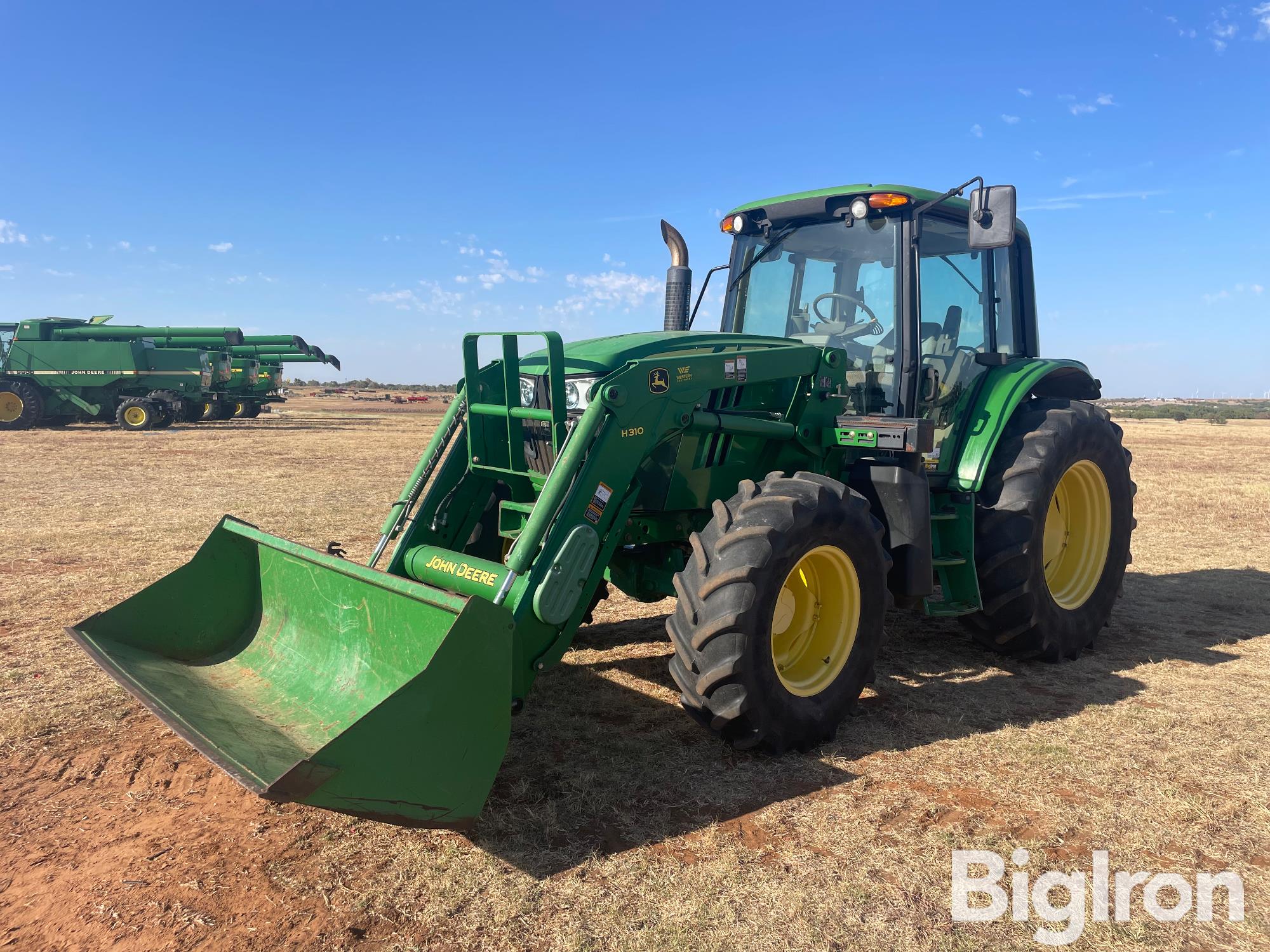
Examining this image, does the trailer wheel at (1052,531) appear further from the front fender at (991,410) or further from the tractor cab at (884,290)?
the tractor cab at (884,290)

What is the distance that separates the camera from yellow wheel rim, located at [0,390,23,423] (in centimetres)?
2422

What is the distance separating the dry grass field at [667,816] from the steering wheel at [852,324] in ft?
6.65

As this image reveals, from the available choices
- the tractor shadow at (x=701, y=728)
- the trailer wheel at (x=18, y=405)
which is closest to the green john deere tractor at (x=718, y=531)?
the tractor shadow at (x=701, y=728)

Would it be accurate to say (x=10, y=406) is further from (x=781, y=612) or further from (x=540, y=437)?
(x=781, y=612)

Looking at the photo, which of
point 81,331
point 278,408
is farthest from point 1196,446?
point 278,408

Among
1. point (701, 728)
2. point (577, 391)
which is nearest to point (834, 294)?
point (577, 391)

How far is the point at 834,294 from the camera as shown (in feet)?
18.6

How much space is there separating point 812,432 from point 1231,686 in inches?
110

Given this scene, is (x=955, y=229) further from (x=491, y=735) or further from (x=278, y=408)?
(x=278, y=408)

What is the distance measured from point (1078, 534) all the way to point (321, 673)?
4900 millimetres

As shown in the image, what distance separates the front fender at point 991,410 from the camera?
5395mm

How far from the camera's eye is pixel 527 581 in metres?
3.83

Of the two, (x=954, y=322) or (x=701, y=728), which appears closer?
(x=701, y=728)

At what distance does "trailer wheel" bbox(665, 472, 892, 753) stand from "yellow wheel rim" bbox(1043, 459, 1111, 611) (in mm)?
2233
